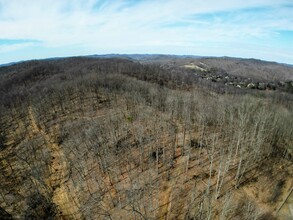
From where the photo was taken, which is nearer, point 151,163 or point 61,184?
point 61,184

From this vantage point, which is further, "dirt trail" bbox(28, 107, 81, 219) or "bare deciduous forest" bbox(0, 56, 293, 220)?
"dirt trail" bbox(28, 107, 81, 219)

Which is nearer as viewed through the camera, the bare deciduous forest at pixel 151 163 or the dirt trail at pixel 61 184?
the bare deciduous forest at pixel 151 163

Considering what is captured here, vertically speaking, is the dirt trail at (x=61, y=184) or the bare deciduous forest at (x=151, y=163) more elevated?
the bare deciduous forest at (x=151, y=163)

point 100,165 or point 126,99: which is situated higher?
point 126,99

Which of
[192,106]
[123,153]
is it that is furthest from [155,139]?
[192,106]

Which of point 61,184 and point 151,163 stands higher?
point 151,163

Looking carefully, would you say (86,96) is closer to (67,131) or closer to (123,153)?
(67,131)

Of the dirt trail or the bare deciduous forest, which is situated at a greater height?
the bare deciduous forest

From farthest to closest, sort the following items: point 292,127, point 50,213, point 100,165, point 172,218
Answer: point 292,127 < point 100,165 < point 50,213 < point 172,218
